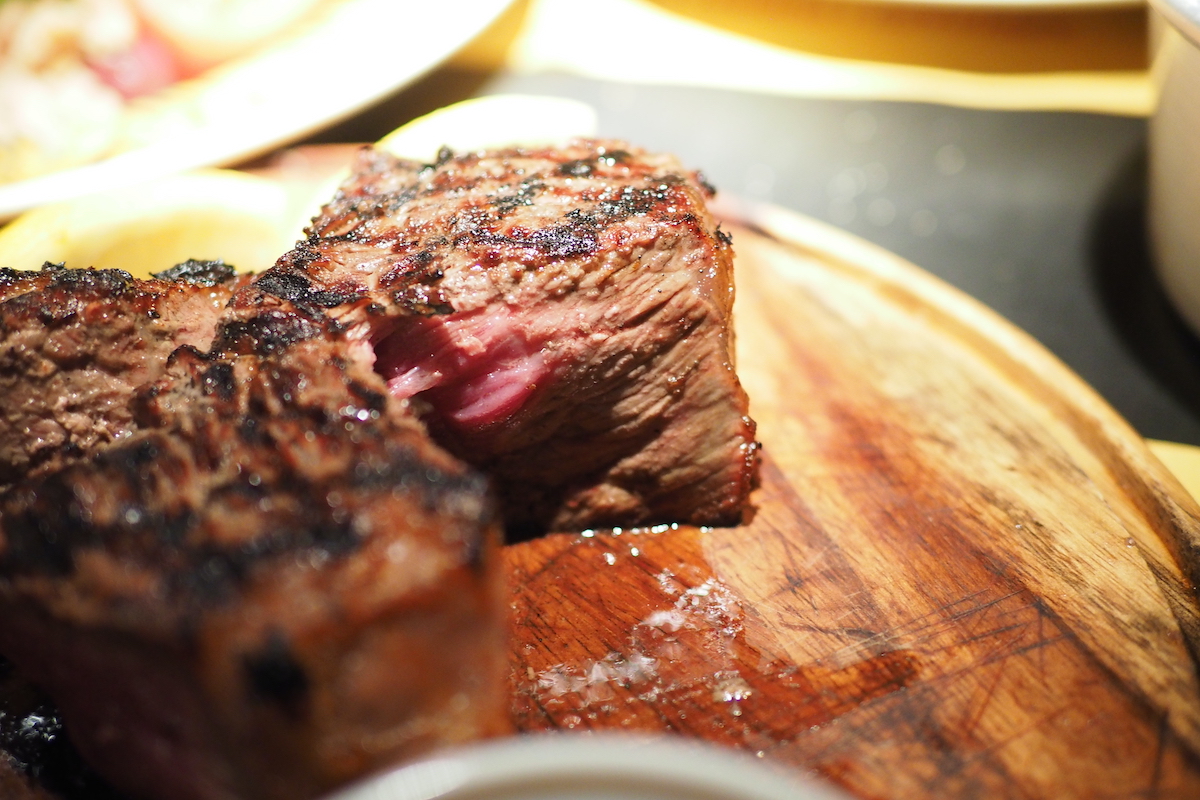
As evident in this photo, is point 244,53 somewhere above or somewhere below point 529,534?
above

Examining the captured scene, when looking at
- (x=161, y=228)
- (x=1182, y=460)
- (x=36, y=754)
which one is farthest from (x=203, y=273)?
(x=1182, y=460)

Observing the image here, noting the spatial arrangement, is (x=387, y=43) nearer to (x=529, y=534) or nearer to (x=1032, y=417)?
(x=529, y=534)

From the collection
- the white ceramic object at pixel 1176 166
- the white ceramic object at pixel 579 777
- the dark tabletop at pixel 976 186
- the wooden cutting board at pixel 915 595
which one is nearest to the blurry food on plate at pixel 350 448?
the white ceramic object at pixel 579 777

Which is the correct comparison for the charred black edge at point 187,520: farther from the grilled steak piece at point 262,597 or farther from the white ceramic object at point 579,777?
the white ceramic object at point 579,777

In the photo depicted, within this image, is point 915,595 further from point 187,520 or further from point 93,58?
point 93,58

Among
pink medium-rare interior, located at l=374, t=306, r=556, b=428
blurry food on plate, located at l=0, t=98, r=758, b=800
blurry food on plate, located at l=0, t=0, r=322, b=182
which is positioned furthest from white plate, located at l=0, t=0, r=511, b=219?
pink medium-rare interior, located at l=374, t=306, r=556, b=428

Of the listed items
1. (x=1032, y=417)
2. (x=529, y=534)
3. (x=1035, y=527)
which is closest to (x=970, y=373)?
(x=1032, y=417)

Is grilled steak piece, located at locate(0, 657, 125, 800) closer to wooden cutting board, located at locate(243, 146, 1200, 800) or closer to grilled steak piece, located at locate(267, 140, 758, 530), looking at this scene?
wooden cutting board, located at locate(243, 146, 1200, 800)
